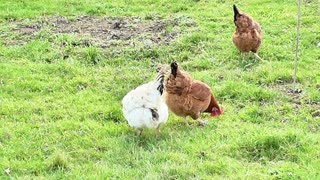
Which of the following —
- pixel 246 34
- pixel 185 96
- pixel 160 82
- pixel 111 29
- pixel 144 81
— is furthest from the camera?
pixel 111 29

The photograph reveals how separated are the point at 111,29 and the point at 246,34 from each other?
274 centimetres

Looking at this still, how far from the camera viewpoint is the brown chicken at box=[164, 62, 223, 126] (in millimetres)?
6656

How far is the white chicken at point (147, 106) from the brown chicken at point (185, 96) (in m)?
0.35

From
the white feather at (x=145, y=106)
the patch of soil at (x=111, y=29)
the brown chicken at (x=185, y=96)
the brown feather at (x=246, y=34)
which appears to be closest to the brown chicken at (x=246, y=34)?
the brown feather at (x=246, y=34)

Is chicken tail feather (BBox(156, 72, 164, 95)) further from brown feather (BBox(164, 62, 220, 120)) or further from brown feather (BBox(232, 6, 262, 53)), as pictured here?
brown feather (BBox(232, 6, 262, 53))

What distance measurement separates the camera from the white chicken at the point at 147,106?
628cm

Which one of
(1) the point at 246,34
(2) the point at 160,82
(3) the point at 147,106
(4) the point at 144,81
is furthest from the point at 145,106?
(1) the point at 246,34

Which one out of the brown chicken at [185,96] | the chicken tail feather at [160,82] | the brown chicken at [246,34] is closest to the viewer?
the chicken tail feather at [160,82]

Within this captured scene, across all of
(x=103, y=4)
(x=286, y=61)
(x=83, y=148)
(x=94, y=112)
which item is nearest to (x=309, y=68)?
(x=286, y=61)

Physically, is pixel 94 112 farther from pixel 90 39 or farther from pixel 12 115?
pixel 90 39

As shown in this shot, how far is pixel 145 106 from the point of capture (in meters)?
6.30

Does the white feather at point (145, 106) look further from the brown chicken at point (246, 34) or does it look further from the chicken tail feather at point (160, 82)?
the brown chicken at point (246, 34)

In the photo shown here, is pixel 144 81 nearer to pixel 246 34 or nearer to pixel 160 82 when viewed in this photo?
pixel 246 34

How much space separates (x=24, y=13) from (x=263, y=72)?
510 cm
